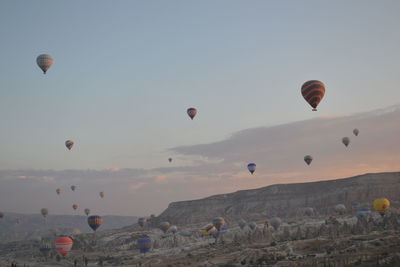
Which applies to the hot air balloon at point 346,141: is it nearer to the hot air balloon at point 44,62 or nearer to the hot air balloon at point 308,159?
the hot air balloon at point 308,159

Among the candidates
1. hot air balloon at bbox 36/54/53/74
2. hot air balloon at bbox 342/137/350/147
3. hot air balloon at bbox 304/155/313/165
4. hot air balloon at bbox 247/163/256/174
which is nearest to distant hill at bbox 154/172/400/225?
hot air balloon at bbox 304/155/313/165

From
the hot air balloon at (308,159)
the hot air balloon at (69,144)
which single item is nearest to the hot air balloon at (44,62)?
the hot air balloon at (69,144)

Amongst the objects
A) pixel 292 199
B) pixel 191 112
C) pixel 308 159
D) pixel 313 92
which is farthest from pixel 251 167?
pixel 292 199

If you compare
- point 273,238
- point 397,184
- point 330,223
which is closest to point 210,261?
point 273,238

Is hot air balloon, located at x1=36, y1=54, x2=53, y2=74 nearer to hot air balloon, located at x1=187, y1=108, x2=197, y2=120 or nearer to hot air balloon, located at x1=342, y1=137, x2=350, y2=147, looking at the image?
hot air balloon, located at x1=187, y1=108, x2=197, y2=120

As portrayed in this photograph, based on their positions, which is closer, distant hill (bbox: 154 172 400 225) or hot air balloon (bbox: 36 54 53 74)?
hot air balloon (bbox: 36 54 53 74)

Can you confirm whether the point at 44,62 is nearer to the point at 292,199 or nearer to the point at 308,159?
the point at 308,159
